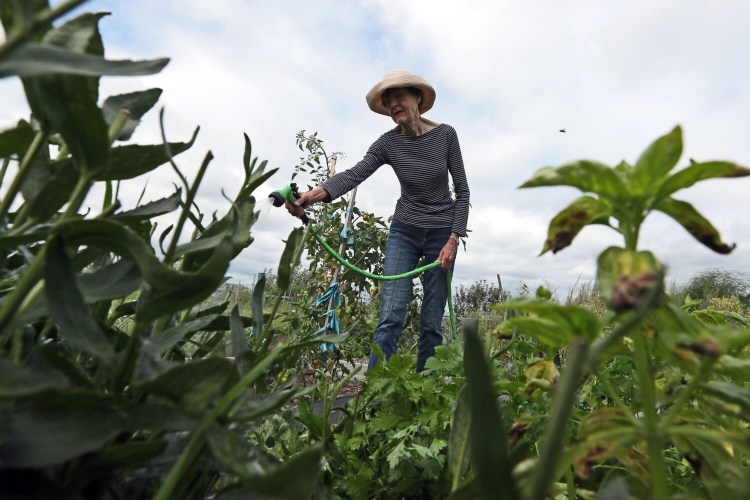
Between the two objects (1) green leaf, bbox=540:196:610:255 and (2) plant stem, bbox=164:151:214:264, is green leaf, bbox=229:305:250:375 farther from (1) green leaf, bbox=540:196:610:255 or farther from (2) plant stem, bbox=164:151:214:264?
(1) green leaf, bbox=540:196:610:255

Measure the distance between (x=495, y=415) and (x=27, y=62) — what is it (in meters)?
0.26

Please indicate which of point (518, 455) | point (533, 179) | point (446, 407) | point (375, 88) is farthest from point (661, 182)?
point (375, 88)

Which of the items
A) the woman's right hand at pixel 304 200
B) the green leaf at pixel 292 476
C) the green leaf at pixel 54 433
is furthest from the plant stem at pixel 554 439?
the woman's right hand at pixel 304 200

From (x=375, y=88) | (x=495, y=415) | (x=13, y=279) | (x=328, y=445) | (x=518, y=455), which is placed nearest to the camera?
(x=495, y=415)

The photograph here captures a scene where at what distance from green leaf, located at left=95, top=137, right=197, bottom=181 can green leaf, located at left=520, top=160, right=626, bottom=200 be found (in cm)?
28

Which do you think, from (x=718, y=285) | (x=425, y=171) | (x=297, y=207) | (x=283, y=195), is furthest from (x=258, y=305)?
(x=718, y=285)

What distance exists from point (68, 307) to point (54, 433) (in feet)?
0.24

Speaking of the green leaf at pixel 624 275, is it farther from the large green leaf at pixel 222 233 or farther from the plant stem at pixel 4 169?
the plant stem at pixel 4 169

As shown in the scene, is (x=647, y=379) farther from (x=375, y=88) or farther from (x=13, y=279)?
(x=375, y=88)

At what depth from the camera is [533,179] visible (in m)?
0.34

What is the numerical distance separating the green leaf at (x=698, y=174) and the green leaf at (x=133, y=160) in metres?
0.36

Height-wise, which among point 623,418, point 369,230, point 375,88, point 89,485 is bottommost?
point 89,485

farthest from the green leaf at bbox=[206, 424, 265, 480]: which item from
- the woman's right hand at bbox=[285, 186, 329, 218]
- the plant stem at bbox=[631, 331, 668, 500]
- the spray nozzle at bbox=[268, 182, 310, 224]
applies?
the woman's right hand at bbox=[285, 186, 329, 218]

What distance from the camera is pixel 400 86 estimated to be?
3.61m
